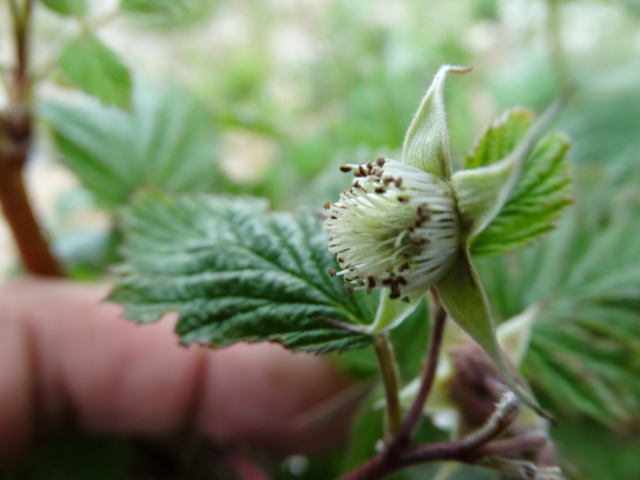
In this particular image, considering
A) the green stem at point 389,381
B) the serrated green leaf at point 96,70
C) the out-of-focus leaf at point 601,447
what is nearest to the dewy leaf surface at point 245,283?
the green stem at point 389,381

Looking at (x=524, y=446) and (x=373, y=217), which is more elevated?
(x=373, y=217)

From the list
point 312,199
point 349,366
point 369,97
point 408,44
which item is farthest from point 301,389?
point 408,44

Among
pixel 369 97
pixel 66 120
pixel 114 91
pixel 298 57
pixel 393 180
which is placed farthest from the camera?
pixel 298 57

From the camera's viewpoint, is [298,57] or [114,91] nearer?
[114,91]

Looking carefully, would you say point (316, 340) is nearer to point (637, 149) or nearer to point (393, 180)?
point (393, 180)

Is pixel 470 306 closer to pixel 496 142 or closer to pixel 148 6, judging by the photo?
pixel 496 142

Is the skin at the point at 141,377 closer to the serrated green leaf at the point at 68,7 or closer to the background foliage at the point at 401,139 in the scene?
the background foliage at the point at 401,139

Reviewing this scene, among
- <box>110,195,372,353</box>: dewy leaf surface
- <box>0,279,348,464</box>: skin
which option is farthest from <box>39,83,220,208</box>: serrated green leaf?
<box>110,195,372,353</box>: dewy leaf surface

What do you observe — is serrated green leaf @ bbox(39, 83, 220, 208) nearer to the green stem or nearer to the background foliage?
the background foliage
